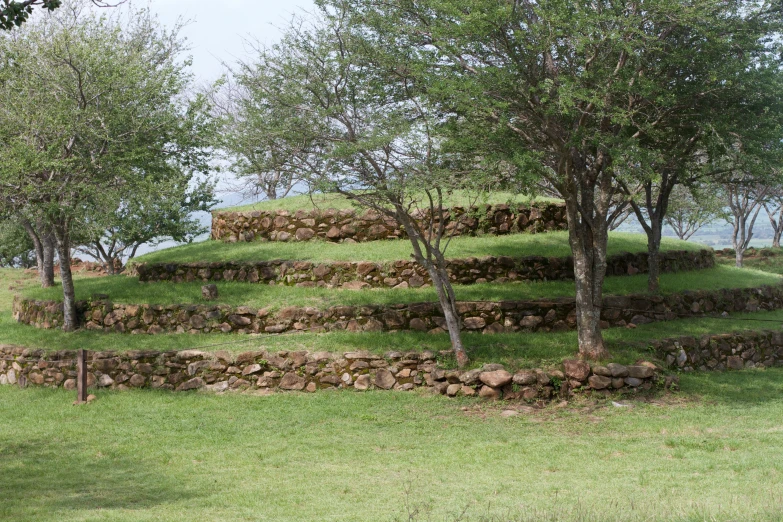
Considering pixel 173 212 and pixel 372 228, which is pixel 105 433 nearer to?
pixel 372 228

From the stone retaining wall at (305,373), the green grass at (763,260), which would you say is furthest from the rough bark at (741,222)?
the stone retaining wall at (305,373)

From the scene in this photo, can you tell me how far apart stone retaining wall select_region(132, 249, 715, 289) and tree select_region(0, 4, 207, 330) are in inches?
117

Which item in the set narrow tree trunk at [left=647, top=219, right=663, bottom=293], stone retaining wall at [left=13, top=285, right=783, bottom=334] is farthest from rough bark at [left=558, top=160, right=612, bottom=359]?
narrow tree trunk at [left=647, top=219, right=663, bottom=293]

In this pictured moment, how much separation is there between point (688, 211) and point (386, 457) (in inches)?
1208

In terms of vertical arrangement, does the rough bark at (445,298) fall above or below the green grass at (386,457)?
above

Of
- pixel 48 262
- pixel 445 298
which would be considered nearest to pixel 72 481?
pixel 445 298

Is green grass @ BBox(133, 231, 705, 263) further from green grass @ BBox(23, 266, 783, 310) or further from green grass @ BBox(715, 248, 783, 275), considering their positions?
green grass @ BBox(715, 248, 783, 275)

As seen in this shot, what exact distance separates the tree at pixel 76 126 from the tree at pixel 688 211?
22389 mm

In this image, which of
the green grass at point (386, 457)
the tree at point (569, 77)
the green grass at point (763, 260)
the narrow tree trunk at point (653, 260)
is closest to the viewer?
the green grass at point (386, 457)

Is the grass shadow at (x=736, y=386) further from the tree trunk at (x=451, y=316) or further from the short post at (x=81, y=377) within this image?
the short post at (x=81, y=377)

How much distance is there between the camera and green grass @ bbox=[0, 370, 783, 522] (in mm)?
8031

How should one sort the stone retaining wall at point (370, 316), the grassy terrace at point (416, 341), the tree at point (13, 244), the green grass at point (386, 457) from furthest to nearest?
the tree at point (13, 244) → the stone retaining wall at point (370, 316) → the grassy terrace at point (416, 341) → the green grass at point (386, 457)

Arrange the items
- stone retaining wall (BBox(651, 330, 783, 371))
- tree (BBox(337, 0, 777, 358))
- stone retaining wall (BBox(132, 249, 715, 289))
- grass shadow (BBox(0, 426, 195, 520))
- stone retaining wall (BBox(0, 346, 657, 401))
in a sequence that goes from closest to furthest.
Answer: grass shadow (BBox(0, 426, 195, 520)), tree (BBox(337, 0, 777, 358)), stone retaining wall (BBox(0, 346, 657, 401)), stone retaining wall (BBox(651, 330, 783, 371)), stone retaining wall (BBox(132, 249, 715, 289))

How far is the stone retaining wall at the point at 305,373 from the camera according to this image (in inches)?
539
